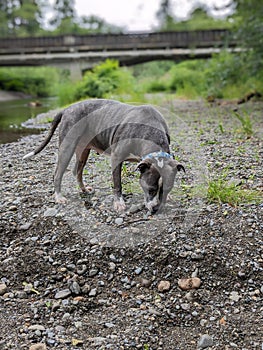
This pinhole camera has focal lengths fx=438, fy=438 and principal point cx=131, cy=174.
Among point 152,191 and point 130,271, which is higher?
point 152,191

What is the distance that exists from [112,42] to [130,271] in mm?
27879

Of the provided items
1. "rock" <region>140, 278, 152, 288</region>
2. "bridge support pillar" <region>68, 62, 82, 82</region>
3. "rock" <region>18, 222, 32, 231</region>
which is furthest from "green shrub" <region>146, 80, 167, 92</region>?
"rock" <region>140, 278, 152, 288</region>

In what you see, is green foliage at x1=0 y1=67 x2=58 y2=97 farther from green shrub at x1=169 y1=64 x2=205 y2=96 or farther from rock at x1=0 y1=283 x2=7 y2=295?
rock at x1=0 y1=283 x2=7 y2=295

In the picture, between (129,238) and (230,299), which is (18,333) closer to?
(129,238)

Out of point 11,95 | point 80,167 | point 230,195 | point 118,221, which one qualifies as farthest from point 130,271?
point 11,95

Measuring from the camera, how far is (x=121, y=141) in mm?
5207

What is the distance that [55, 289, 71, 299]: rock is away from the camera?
416 centimetres

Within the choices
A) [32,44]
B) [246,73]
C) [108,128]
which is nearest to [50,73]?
[32,44]

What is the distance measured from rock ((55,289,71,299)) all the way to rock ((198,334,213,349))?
52.5 inches

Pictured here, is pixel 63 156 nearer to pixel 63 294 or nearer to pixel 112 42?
pixel 63 294

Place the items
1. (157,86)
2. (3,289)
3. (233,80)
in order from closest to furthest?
(3,289)
(233,80)
(157,86)

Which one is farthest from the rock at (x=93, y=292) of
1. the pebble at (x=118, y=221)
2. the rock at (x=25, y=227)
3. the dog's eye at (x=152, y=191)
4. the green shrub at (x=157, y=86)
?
the green shrub at (x=157, y=86)

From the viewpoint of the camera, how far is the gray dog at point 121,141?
4797 mm

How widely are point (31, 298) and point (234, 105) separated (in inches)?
509
